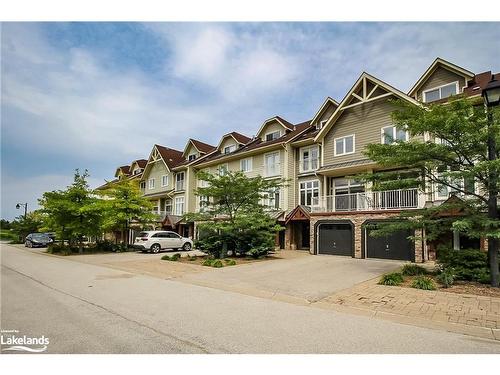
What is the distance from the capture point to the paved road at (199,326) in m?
4.65

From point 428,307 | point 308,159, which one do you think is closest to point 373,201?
point 308,159

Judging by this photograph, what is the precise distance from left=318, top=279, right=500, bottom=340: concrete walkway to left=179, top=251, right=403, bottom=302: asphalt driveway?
2.74 feet

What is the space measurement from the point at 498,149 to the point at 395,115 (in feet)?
9.91

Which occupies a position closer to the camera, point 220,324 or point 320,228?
point 220,324

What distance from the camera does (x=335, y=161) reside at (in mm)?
21469

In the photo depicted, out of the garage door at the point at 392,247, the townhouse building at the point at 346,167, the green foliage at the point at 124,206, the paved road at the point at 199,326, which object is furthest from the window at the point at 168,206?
the paved road at the point at 199,326

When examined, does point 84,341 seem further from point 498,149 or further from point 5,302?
point 498,149

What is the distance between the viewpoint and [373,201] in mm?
18688

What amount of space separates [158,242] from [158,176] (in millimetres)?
17405

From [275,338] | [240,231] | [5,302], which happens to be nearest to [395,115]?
[275,338]

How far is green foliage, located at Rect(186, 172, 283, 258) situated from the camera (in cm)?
1712

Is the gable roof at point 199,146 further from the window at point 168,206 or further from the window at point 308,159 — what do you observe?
Result: the window at point 308,159

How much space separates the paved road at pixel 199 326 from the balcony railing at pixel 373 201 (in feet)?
39.6

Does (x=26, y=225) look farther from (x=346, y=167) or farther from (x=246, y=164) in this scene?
(x=346, y=167)
